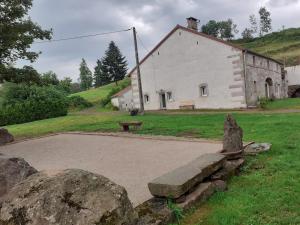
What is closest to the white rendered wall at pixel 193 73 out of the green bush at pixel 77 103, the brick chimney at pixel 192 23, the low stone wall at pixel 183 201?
the brick chimney at pixel 192 23

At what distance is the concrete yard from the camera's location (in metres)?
7.75

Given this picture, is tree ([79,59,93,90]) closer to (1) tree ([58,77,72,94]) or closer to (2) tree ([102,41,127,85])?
(2) tree ([102,41,127,85])

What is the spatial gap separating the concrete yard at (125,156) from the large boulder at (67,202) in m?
2.17

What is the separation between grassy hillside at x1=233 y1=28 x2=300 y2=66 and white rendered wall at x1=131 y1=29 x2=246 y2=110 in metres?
38.5

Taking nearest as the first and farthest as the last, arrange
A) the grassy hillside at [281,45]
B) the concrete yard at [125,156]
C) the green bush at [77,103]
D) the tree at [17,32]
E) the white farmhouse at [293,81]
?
the concrete yard at [125,156], the tree at [17,32], the white farmhouse at [293,81], the green bush at [77,103], the grassy hillside at [281,45]

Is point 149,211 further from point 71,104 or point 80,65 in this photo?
point 80,65

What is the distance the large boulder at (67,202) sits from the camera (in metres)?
3.44

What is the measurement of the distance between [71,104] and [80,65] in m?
51.2

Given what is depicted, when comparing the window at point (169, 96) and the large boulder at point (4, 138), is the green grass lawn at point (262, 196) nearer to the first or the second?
the large boulder at point (4, 138)

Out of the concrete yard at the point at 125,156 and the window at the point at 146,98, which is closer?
the concrete yard at the point at 125,156

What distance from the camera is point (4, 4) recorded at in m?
16.6

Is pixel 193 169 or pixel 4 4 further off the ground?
pixel 4 4

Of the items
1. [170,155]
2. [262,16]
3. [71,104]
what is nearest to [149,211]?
[170,155]

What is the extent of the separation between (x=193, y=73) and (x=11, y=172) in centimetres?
2750
